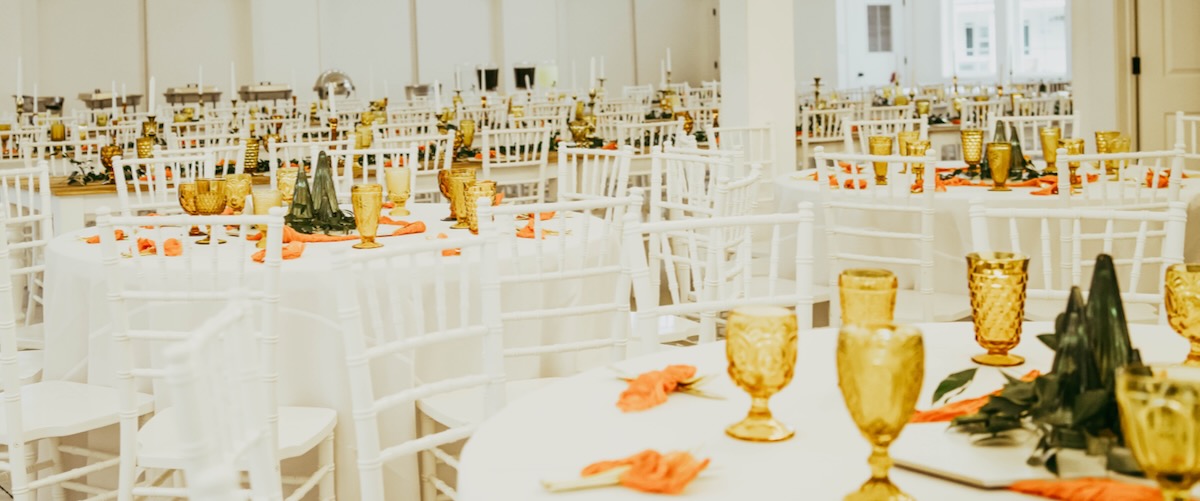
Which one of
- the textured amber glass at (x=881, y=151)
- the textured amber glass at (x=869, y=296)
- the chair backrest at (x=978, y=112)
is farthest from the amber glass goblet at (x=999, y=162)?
the chair backrest at (x=978, y=112)

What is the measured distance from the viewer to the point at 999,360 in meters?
1.91

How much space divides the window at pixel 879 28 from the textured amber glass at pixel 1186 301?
56.3 feet

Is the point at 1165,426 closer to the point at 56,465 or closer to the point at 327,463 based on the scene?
the point at 327,463

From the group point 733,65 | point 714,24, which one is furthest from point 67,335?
point 714,24

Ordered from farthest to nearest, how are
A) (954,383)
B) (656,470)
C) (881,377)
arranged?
(954,383) < (656,470) < (881,377)

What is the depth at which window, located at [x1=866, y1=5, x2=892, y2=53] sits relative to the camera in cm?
1838

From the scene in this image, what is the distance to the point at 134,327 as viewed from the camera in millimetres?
3188

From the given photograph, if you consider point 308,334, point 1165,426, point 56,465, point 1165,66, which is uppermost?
point 1165,66

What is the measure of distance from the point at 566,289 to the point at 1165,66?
5596mm

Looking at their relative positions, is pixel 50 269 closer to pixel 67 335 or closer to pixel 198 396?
pixel 67 335

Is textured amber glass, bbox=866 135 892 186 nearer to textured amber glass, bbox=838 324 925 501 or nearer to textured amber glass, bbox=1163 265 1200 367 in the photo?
textured amber glass, bbox=1163 265 1200 367

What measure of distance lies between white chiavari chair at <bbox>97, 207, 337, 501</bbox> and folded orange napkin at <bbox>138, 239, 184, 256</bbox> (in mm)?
71

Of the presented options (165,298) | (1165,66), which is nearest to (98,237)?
(165,298)

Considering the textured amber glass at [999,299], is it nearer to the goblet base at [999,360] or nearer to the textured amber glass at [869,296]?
the goblet base at [999,360]
